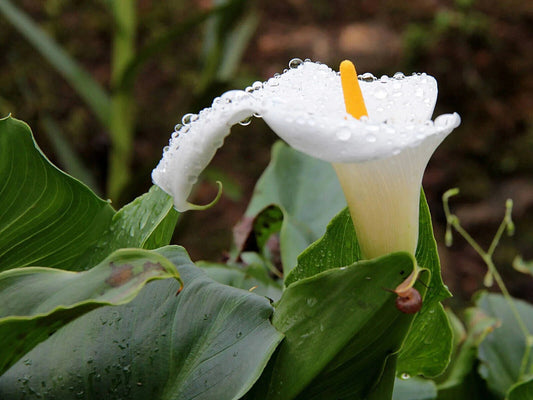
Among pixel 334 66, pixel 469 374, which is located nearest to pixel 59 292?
pixel 469 374

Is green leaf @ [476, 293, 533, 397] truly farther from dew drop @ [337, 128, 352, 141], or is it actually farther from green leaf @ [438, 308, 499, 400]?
dew drop @ [337, 128, 352, 141]

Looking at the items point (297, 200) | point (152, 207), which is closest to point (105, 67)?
point (297, 200)

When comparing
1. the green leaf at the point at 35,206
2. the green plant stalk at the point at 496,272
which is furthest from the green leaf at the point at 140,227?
the green plant stalk at the point at 496,272

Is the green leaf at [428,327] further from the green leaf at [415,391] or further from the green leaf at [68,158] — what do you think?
the green leaf at [68,158]

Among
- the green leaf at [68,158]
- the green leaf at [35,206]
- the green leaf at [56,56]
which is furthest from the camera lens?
the green leaf at [68,158]

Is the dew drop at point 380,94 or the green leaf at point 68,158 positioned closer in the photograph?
the dew drop at point 380,94

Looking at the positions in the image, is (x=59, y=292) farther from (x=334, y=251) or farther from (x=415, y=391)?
(x=415, y=391)

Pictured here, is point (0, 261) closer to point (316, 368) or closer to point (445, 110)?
point (316, 368)
